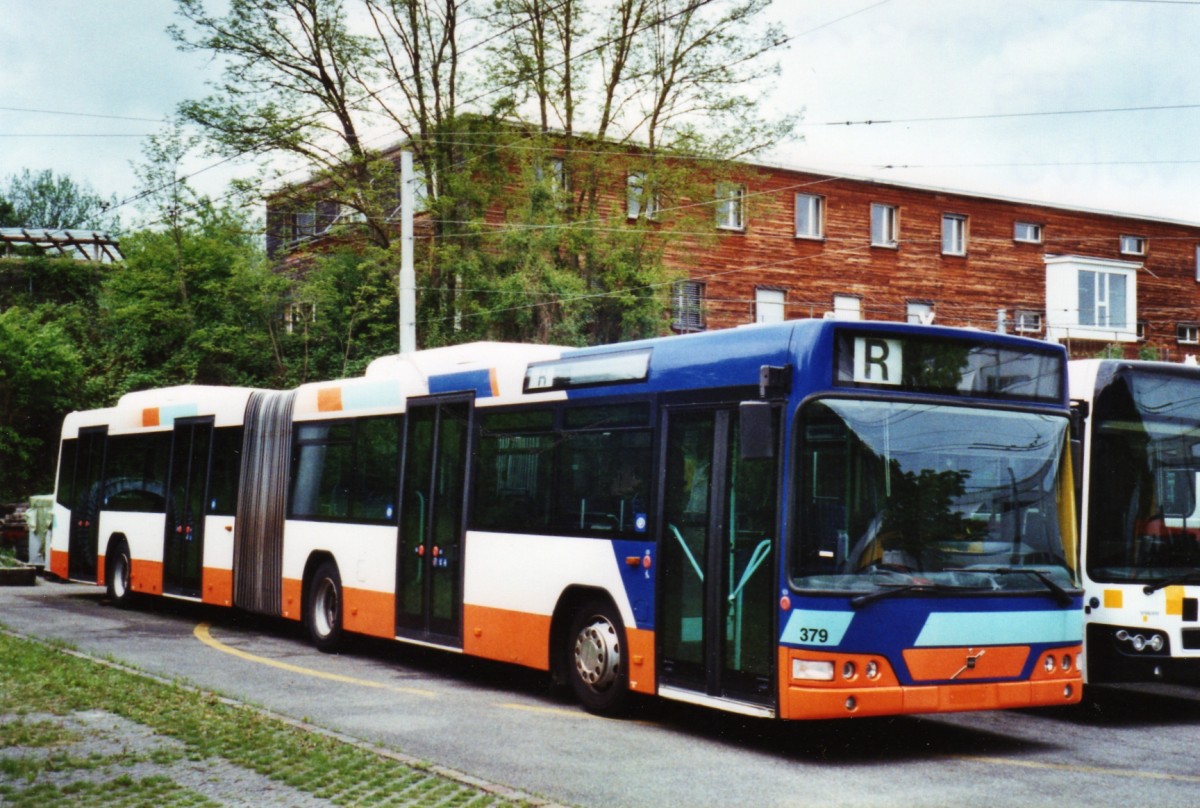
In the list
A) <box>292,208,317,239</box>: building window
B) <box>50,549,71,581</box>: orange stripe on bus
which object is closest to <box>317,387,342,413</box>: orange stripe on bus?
<box>50,549,71,581</box>: orange stripe on bus

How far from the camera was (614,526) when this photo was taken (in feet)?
37.6

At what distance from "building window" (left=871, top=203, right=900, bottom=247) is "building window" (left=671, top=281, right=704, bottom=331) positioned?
6.74 metres

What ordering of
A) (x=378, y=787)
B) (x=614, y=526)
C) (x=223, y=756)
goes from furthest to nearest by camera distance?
(x=614, y=526) < (x=223, y=756) < (x=378, y=787)

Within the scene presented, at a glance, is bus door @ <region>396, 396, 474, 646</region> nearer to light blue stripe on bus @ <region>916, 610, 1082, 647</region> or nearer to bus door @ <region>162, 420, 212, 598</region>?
light blue stripe on bus @ <region>916, 610, 1082, 647</region>

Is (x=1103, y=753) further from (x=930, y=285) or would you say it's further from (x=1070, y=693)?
(x=930, y=285)

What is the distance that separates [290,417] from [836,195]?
30.4 meters

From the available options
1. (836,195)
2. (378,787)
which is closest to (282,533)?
(378,787)

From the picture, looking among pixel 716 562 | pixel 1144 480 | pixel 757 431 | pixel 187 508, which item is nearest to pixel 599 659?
pixel 716 562

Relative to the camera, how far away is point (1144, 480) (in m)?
Answer: 11.8

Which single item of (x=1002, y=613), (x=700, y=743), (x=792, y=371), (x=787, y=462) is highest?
(x=792, y=371)

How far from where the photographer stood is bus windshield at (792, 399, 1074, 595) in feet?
31.2

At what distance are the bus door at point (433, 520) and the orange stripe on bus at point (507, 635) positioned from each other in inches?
8.8

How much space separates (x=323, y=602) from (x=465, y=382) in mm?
3914

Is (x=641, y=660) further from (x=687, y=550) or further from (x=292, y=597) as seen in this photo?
(x=292, y=597)
